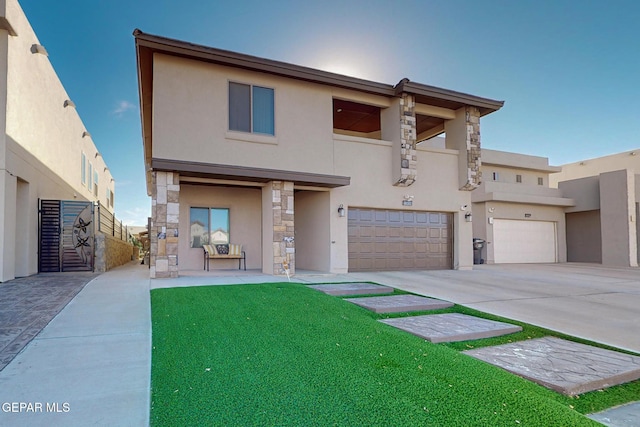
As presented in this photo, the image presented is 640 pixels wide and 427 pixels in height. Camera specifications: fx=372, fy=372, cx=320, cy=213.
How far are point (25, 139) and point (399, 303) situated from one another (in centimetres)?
1088

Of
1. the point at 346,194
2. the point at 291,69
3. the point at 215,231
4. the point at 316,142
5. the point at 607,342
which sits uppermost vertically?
the point at 291,69

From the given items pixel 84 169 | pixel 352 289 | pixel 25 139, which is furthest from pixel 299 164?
pixel 84 169

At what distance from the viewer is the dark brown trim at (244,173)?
29.8 ft

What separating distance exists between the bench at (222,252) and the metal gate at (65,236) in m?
3.59

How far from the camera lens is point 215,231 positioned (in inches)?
484

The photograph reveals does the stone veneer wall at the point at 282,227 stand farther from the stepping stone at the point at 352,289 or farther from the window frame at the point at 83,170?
the window frame at the point at 83,170

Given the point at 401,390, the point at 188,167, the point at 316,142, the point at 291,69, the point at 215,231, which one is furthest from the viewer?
the point at 215,231

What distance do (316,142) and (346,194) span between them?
5.96ft

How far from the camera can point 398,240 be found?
12227mm

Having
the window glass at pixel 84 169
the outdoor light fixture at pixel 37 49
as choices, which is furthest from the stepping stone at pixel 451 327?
the window glass at pixel 84 169

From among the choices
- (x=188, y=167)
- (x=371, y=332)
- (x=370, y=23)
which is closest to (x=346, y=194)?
(x=188, y=167)

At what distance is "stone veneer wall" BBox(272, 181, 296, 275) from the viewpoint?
10.2 metres

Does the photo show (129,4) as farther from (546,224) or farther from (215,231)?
(546,224)

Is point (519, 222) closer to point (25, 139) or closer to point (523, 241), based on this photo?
point (523, 241)
